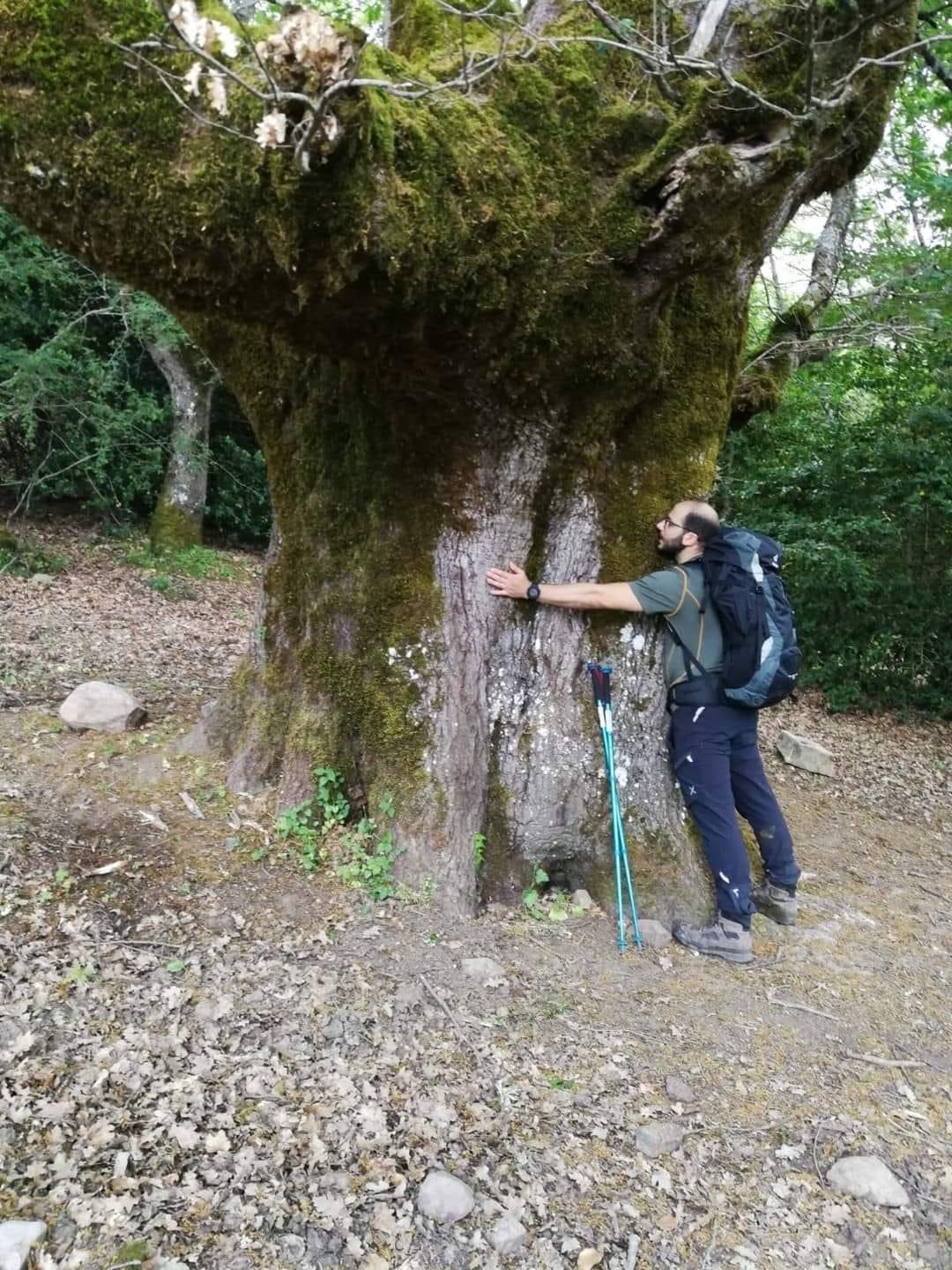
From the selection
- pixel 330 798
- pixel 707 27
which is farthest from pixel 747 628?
pixel 707 27

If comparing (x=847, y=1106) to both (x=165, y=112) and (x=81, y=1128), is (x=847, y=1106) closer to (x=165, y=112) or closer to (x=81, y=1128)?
(x=81, y=1128)

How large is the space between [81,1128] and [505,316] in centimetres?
305

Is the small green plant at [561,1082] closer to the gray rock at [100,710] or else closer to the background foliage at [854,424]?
the gray rock at [100,710]

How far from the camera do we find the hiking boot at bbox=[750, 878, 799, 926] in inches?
166

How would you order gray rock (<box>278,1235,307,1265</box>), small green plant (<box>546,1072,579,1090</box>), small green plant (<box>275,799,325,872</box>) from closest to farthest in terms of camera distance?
gray rock (<box>278,1235,307,1265</box>) → small green plant (<box>546,1072,579,1090</box>) → small green plant (<box>275,799,325,872</box>)

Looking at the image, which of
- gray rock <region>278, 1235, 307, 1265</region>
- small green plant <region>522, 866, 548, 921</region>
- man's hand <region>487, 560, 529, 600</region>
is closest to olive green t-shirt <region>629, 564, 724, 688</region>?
man's hand <region>487, 560, 529, 600</region>

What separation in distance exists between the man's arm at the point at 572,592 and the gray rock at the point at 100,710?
282 cm

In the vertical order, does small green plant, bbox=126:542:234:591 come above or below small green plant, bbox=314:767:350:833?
above

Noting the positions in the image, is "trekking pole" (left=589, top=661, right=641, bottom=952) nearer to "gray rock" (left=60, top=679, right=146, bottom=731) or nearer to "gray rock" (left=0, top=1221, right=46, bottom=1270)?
"gray rock" (left=0, top=1221, right=46, bottom=1270)

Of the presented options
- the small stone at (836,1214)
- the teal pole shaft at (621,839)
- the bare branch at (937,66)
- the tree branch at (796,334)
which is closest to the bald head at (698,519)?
the teal pole shaft at (621,839)

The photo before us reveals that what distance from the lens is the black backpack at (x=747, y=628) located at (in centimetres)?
381

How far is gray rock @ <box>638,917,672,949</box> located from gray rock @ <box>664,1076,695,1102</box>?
804 millimetres

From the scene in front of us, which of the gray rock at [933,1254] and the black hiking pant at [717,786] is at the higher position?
the black hiking pant at [717,786]

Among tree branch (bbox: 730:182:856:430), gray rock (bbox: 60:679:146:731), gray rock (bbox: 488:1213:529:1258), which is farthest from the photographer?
tree branch (bbox: 730:182:856:430)
